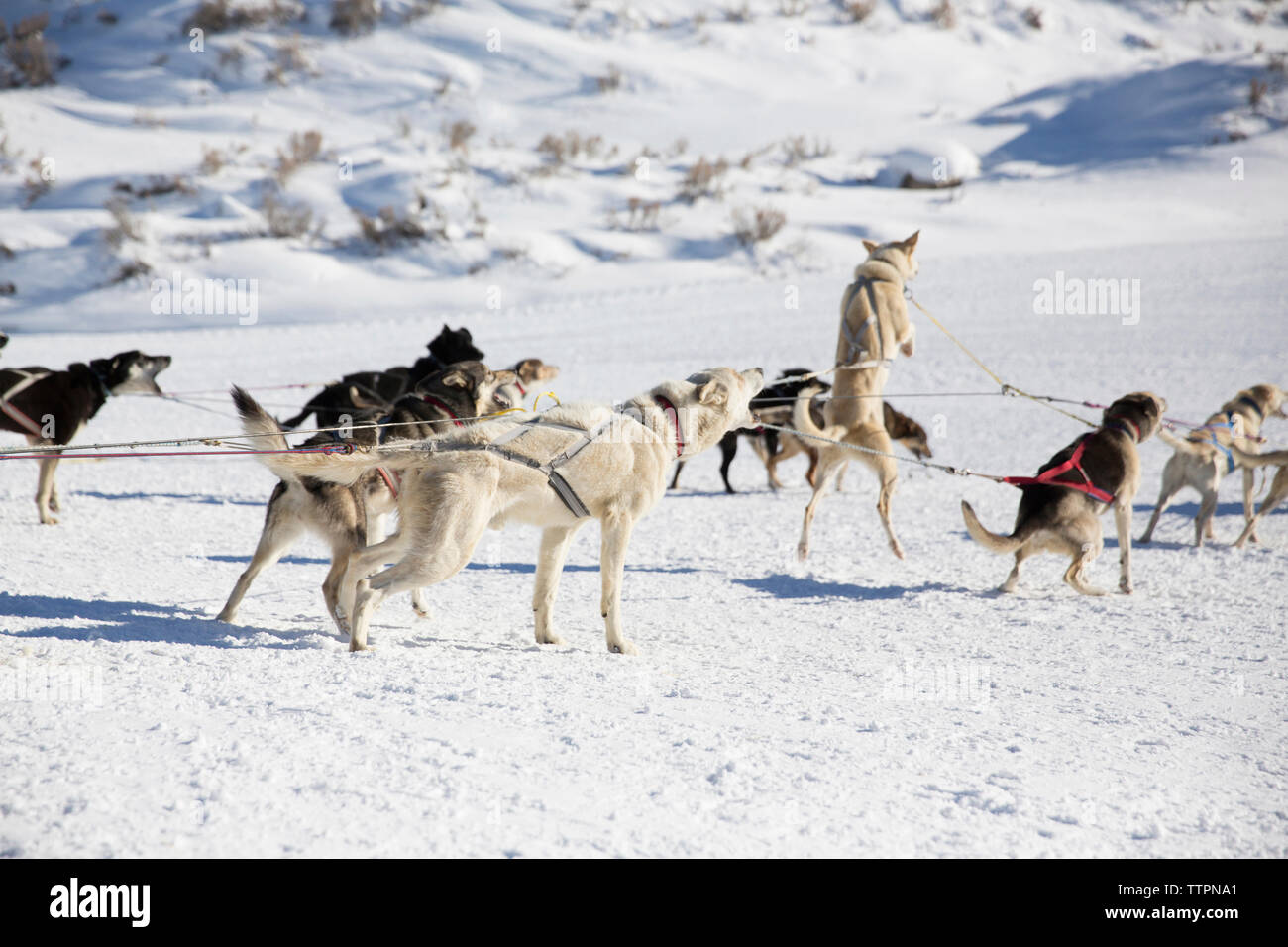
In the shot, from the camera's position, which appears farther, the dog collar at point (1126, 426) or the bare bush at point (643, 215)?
the bare bush at point (643, 215)

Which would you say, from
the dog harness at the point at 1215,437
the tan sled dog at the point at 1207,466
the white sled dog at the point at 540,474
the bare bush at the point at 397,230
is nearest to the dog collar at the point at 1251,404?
the tan sled dog at the point at 1207,466

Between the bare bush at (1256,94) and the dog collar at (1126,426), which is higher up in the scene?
the bare bush at (1256,94)

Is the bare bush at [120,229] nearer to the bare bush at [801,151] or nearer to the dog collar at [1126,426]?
the bare bush at [801,151]

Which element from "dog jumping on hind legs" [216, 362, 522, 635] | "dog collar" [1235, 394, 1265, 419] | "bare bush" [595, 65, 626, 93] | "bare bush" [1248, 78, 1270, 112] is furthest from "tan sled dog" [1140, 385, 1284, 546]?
"bare bush" [595, 65, 626, 93]

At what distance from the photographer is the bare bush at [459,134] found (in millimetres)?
24844

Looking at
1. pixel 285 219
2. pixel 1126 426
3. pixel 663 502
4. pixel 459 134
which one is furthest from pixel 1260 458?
Answer: pixel 459 134

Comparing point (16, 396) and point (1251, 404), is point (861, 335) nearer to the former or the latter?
point (1251, 404)

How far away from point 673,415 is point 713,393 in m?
0.22

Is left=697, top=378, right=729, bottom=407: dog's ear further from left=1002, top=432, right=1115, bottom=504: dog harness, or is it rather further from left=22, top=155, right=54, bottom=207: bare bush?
left=22, top=155, right=54, bottom=207: bare bush

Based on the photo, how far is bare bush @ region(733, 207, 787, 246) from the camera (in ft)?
66.4

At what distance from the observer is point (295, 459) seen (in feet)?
12.8

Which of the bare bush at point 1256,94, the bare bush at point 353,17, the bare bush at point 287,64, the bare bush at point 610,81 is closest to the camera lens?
the bare bush at point 1256,94

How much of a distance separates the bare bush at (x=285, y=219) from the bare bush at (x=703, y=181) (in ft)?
27.6

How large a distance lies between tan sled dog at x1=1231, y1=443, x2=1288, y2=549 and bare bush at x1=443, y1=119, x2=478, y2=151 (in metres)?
21.2
